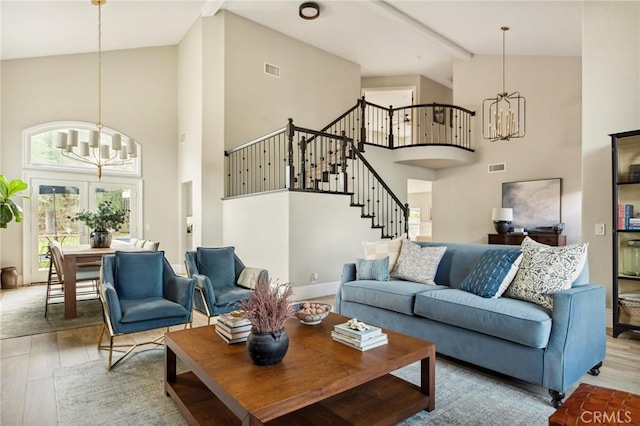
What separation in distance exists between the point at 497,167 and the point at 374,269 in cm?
551

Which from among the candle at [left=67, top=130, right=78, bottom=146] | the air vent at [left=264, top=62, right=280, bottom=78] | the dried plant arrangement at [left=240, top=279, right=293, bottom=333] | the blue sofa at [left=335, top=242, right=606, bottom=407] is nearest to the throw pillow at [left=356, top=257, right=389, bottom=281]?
the blue sofa at [left=335, top=242, right=606, bottom=407]

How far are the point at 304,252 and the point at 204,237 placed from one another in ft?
7.66

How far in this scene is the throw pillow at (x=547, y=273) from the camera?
8.73 feet

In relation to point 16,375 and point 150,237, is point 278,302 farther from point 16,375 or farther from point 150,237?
point 150,237

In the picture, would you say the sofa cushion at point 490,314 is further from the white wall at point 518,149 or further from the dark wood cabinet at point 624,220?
the white wall at point 518,149

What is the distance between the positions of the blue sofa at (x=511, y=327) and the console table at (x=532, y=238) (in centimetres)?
414

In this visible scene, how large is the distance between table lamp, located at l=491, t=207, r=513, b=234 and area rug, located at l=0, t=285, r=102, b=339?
23.0 feet

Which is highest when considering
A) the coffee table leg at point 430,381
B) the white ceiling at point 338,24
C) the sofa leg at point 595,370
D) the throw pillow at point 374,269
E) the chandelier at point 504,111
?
the white ceiling at point 338,24

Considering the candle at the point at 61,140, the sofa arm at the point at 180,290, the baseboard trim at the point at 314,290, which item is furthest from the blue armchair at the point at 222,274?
the candle at the point at 61,140

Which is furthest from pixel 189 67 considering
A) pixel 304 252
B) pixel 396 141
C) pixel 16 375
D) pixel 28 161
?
pixel 396 141

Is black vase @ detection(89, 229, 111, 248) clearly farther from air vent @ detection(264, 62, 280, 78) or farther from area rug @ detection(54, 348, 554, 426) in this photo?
air vent @ detection(264, 62, 280, 78)

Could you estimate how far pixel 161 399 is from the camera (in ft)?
7.91

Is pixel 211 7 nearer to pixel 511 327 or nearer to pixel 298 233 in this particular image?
pixel 298 233

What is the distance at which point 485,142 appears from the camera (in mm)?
8242
